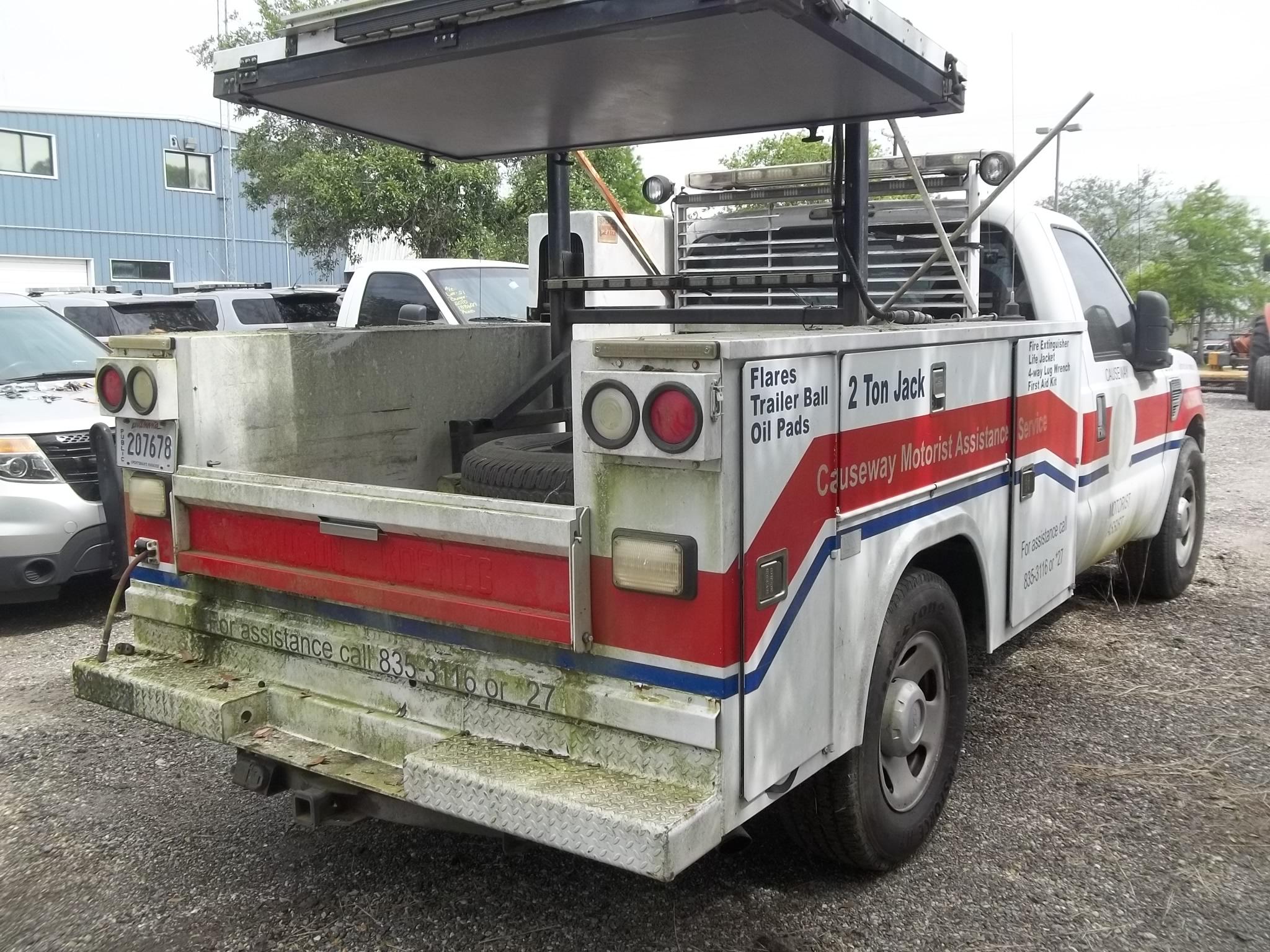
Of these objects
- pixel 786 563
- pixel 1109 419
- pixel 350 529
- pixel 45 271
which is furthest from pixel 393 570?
pixel 45 271

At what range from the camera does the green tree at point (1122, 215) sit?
33.1 meters

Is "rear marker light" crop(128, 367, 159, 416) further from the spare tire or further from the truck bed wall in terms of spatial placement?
the spare tire

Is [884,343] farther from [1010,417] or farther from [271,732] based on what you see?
[271,732]

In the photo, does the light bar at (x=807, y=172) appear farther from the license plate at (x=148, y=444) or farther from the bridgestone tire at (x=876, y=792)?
the license plate at (x=148, y=444)

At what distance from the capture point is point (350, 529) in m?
3.16

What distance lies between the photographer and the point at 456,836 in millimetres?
3961

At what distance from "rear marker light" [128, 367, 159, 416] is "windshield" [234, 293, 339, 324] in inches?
373

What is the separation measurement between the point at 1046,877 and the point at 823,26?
2586mm

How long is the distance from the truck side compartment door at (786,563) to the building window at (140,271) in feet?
124

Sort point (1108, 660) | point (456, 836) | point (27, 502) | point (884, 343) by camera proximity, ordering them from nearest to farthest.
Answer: point (884, 343), point (456, 836), point (1108, 660), point (27, 502)

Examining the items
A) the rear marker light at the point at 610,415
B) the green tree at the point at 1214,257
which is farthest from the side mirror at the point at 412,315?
the green tree at the point at 1214,257

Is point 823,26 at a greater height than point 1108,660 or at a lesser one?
greater

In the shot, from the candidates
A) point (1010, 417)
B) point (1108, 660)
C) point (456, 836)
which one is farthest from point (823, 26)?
point (1108, 660)

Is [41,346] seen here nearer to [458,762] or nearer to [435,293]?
[435,293]
